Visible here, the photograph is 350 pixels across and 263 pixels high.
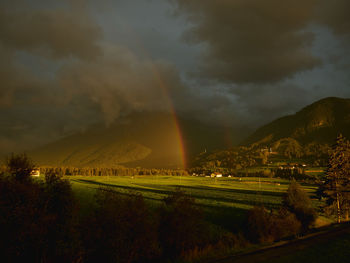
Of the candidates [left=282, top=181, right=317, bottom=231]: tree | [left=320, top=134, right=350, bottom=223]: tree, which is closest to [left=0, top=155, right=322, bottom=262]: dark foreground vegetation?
[left=282, top=181, right=317, bottom=231]: tree

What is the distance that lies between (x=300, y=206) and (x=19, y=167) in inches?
2058

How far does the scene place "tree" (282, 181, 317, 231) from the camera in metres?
54.6

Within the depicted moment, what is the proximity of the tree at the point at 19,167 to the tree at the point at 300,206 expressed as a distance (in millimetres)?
49433

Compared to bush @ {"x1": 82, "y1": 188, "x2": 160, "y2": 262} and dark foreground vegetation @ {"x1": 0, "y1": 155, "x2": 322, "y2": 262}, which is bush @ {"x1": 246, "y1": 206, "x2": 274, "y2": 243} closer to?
dark foreground vegetation @ {"x1": 0, "y1": 155, "x2": 322, "y2": 262}

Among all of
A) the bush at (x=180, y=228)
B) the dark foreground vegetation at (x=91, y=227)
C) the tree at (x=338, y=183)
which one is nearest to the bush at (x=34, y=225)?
the dark foreground vegetation at (x=91, y=227)

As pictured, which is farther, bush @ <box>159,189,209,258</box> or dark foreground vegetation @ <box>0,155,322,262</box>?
bush @ <box>159,189,209,258</box>

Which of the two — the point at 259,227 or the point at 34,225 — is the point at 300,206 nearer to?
the point at 259,227

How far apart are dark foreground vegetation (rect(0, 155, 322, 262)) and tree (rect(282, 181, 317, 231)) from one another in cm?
1507

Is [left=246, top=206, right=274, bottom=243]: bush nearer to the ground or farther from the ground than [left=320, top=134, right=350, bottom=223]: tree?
nearer to the ground

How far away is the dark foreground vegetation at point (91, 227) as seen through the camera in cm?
2745

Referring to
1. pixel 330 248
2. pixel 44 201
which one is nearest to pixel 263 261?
pixel 330 248

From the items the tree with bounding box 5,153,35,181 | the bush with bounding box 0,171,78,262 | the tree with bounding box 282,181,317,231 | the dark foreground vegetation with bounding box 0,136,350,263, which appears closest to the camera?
the bush with bounding box 0,171,78,262

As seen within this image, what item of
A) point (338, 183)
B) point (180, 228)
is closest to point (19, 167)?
point (180, 228)

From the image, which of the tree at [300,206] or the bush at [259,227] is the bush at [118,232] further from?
the tree at [300,206]
